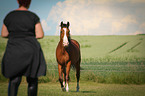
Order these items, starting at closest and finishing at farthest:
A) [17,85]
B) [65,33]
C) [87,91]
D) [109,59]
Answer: [17,85], [65,33], [87,91], [109,59]

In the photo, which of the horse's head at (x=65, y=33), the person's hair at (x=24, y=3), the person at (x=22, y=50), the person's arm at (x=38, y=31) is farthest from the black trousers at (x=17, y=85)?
the horse's head at (x=65, y=33)

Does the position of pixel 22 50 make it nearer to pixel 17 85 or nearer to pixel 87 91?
pixel 17 85

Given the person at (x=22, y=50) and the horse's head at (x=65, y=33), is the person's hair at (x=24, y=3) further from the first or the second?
the horse's head at (x=65, y=33)

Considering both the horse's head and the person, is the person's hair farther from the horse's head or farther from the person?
the horse's head

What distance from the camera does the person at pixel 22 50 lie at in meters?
3.60

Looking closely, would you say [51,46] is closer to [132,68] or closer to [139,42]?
[139,42]

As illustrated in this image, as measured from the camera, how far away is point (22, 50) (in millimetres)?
3607

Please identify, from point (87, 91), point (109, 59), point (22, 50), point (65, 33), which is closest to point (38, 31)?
point (22, 50)

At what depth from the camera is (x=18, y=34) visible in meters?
3.66

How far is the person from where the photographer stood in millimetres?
3600

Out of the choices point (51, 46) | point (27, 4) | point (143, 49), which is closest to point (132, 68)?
point (27, 4)

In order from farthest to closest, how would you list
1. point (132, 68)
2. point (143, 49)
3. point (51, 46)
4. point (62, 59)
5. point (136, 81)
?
point (51, 46)
point (143, 49)
point (132, 68)
point (136, 81)
point (62, 59)

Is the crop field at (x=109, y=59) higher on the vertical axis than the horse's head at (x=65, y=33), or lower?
lower

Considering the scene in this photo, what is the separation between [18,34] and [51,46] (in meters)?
38.6
